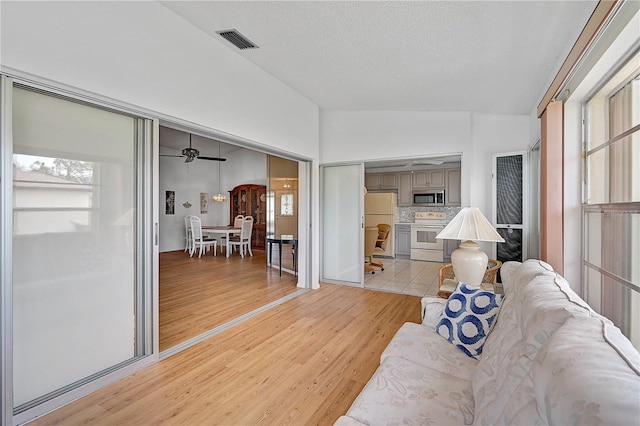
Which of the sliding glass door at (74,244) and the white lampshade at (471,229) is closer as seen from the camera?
the sliding glass door at (74,244)

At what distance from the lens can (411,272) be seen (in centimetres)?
595

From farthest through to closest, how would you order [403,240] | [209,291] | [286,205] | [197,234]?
1. [197,234]
2. [403,240]
3. [286,205]
4. [209,291]

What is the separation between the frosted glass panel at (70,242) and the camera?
1.79 m

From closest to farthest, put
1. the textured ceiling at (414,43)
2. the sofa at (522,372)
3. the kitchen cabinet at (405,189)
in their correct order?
the sofa at (522,372) → the textured ceiling at (414,43) → the kitchen cabinet at (405,189)

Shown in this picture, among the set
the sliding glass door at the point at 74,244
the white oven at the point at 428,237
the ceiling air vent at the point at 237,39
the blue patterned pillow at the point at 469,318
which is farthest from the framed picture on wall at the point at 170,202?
the blue patterned pillow at the point at 469,318

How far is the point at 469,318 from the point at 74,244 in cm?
257

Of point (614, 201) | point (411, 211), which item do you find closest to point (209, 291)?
point (614, 201)

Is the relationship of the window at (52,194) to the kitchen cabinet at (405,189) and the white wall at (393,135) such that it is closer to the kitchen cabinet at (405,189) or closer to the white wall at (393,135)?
the white wall at (393,135)

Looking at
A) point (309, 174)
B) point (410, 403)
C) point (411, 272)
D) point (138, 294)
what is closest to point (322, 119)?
point (309, 174)

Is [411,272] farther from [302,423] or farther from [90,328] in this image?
[90,328]

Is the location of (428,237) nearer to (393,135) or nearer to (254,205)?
(393,135)

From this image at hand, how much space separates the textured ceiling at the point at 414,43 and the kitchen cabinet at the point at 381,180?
405 cm

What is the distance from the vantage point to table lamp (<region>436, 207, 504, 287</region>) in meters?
2.34

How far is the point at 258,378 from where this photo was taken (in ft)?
7.30
